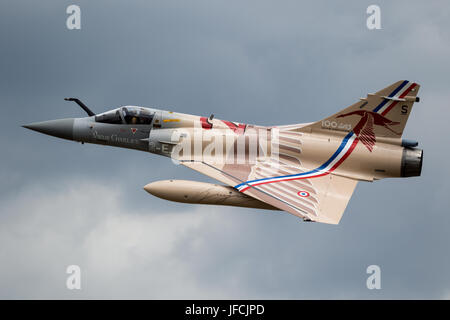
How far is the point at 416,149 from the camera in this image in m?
29.6

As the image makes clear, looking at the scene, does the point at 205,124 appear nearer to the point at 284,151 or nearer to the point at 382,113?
the point at 284,151

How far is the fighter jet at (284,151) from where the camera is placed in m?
28.4

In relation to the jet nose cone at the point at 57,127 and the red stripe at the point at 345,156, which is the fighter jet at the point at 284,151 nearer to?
the red stripe at the point at 345,156

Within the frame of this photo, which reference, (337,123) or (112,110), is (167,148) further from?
(337,123)

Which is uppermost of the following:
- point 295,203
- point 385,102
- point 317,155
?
point 385,102

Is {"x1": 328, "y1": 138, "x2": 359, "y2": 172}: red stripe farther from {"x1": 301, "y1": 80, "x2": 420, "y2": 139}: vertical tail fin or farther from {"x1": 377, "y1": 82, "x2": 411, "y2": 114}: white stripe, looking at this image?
{"x1": 377, "y1": 82, "x2": 411, "y2": 114}: white stripe

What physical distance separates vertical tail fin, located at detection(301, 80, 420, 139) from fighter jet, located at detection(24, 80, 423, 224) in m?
0.04

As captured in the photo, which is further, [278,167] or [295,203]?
[278,167]

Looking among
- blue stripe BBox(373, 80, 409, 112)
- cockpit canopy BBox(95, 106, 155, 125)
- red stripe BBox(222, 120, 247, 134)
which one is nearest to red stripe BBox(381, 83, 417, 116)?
blue stripe BBox(373, 80, 409, 112)

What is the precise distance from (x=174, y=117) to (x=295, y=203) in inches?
→ 259

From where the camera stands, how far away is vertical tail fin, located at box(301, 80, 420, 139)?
1156 inches

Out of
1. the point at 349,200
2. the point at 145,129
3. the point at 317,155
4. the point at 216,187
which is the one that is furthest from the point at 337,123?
the point at 145,129

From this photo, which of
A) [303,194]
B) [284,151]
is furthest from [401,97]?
[303,194]

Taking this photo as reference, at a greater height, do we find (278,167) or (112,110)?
(112,110)
